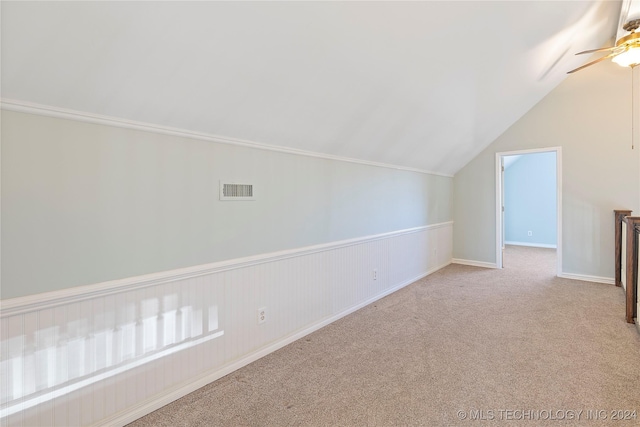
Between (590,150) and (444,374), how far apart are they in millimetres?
4303

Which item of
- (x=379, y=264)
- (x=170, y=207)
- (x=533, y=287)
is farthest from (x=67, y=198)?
(x=533, y=287)

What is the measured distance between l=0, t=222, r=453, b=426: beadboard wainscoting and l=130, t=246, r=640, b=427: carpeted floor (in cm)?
15

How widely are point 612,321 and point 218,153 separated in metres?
3.94

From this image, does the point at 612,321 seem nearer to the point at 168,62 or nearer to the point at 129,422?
A: the point at 129,422

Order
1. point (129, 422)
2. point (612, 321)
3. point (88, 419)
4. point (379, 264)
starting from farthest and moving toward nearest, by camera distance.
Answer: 1. point (379, 264)
2. point (612, 321)
3. point (129, 422)
4. point (88, 419)

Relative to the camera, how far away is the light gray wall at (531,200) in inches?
296

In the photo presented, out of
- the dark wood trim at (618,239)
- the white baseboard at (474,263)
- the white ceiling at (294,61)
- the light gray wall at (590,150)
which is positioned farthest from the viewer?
the white baseboard at (474,263)

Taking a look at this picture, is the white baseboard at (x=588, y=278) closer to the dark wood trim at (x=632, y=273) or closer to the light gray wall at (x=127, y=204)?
the dark wood trim at (x=632, y=273)

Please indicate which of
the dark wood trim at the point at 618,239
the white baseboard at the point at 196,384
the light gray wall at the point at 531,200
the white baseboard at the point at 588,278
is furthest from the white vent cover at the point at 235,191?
the light gray wall at the point at 531,200

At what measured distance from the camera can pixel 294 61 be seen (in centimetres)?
198

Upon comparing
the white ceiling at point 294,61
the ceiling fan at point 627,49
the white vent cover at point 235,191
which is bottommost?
the white vent cover at point 235,191

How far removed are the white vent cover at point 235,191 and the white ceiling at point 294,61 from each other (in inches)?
13.5

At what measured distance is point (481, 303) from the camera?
3662 mm

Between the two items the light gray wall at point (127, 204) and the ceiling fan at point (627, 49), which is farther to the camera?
the ceiling fan at point (627, 49)
